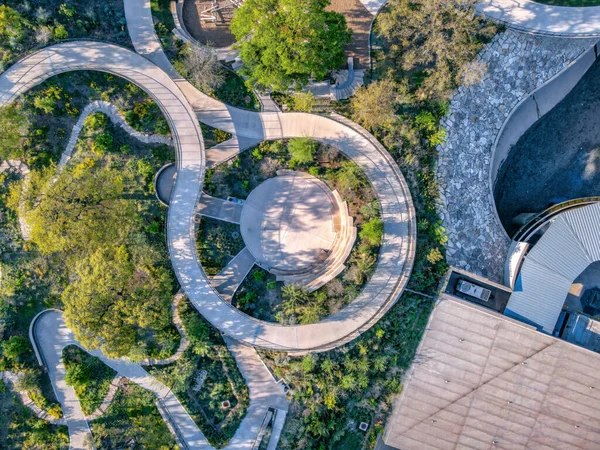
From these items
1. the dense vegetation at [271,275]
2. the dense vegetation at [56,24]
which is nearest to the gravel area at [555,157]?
the dense vegetation at [271,275]

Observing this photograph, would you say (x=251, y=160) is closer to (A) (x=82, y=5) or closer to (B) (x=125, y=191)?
(B) (x=125, y=191)

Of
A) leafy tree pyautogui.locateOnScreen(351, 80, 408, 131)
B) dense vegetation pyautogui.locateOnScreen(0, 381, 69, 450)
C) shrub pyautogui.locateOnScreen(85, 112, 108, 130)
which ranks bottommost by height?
dense vegetation pyautogui.locateOnScreen(0, 381, 69, 450)

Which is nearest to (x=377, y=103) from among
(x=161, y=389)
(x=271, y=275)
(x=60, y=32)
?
(x=271, y=275)

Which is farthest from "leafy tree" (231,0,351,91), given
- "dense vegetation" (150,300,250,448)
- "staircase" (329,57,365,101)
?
"dense vegetation" (150,300,250,448)

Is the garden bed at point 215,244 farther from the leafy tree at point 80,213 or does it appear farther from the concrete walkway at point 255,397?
the concrete walkway at point 255,397

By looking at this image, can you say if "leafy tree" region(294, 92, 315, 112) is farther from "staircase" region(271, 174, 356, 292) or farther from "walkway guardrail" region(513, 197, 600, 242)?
"walkway guardrail" region(513, 197, 600, 242)

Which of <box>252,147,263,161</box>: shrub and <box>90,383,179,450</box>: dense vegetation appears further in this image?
<box>252,147,263,161</box>: shrub

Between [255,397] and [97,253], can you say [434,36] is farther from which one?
[255,397]
